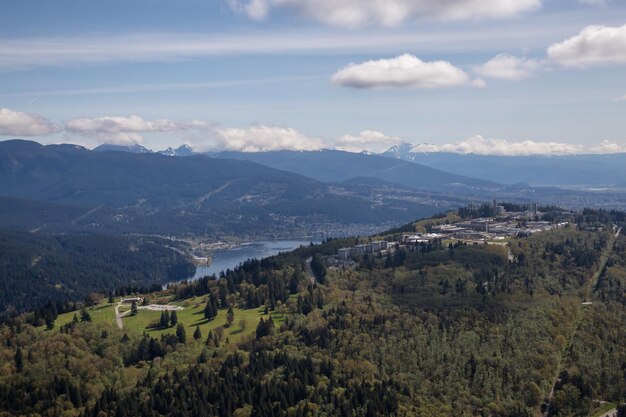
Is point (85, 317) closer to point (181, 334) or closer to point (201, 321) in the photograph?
point (201, 321)

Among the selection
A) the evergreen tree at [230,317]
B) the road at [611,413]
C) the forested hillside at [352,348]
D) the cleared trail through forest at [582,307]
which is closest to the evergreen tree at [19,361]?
the forested hillside at [352,348]

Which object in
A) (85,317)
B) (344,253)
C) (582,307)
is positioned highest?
(344,253)

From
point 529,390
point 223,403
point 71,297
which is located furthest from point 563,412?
point 71,297

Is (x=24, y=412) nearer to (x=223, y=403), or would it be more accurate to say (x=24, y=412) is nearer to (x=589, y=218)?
(x=223, y=403)

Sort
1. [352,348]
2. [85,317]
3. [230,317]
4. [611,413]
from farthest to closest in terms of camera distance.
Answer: [230,317] → [85,317] → [352,348] → [611,413]

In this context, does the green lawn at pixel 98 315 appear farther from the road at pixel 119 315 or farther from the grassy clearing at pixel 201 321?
the grassy clearing at pixel 201 321

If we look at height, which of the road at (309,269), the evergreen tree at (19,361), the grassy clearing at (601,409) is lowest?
the grassy clearing at (601,409)

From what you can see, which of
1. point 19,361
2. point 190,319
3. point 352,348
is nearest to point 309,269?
point 190,319

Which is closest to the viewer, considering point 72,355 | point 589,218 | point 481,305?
point 72,355
